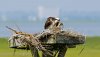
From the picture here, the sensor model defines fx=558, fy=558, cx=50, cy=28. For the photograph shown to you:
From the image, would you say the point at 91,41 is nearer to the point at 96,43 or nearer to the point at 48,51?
the point at 96,43

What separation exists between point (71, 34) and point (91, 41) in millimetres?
35544

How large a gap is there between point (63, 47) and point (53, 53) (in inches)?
10.1

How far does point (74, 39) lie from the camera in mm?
11992

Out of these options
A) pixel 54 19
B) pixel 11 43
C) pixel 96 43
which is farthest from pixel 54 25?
pixel 96 43

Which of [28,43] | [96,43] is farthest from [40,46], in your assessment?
[96,43]

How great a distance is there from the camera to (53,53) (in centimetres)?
1229

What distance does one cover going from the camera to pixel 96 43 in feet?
155

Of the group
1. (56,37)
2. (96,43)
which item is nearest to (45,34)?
(56,37)

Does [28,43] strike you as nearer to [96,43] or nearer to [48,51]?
[48,51]

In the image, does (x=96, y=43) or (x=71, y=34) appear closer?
(x=71, y=34)

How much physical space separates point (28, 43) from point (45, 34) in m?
0.41

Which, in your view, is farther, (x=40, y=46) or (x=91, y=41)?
(x=91, y=41)

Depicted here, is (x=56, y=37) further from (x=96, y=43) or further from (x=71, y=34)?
(x=96, y=43)

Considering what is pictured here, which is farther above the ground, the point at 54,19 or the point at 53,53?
the point at 54,19
